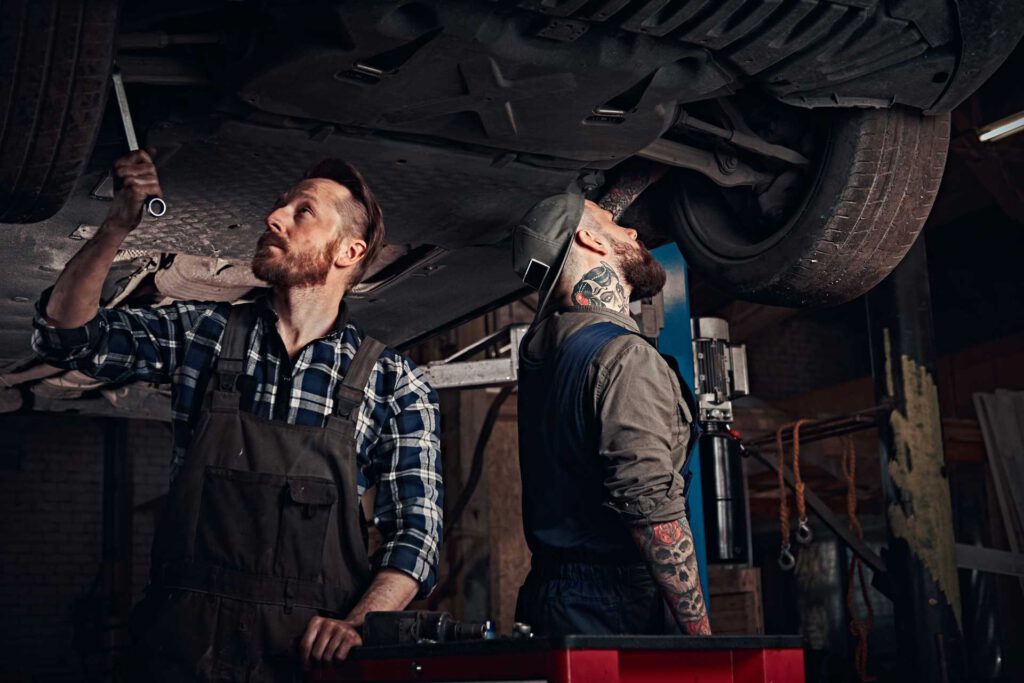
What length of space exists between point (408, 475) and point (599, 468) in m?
0.36

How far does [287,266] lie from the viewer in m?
2.32

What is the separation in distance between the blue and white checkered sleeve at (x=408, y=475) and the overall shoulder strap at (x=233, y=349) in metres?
0.27

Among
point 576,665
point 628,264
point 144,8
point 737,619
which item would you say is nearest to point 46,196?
point 144,8

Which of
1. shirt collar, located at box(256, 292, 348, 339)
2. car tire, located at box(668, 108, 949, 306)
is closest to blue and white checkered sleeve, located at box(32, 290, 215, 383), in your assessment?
shirt collar, located at box(256, 292, 348, 339)

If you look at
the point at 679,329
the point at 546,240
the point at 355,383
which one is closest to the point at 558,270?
the point at 546,240

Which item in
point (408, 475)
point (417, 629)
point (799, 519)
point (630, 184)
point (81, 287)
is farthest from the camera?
point (799, 519)

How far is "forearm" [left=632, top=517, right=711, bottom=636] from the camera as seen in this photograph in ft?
6.86

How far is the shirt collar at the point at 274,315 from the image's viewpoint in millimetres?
2316

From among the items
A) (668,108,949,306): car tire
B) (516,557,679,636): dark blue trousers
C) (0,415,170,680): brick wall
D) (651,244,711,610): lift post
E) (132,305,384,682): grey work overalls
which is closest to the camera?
(132,305,384,682): grey work overalls

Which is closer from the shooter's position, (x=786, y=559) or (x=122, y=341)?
(x=122, y=341)

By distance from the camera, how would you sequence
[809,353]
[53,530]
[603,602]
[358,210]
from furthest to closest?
[809,353] → [53,530] → [358,210] → [603,602]

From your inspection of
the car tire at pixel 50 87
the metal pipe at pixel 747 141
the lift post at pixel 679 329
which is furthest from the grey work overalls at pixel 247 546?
the lift post at pixel 679 329

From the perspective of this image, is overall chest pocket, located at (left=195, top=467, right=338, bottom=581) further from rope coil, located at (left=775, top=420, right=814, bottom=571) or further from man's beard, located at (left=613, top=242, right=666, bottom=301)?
rope coil, located at (left=775, top=420, right=814, bottom=571)

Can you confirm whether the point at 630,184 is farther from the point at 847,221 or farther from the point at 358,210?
the point at 358,210
